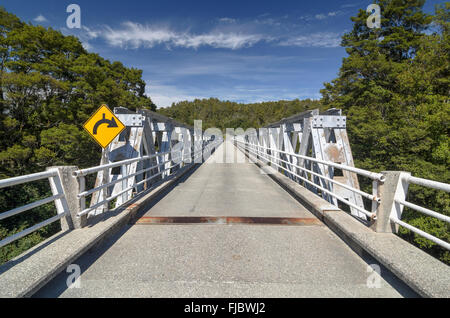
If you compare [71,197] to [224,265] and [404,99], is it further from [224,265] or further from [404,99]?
[404,99]

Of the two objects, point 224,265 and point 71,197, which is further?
point 71,197

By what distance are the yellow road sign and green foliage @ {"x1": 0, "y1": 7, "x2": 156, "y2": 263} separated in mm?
12337

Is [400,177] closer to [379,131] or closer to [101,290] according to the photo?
[101,290]

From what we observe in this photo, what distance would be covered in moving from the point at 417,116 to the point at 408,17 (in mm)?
13098

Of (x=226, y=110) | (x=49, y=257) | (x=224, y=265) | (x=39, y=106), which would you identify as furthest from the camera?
(x=226, y=110)

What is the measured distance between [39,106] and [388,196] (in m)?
23.2

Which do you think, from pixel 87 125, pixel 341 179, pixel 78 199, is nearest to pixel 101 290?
Result: pixel 78 199

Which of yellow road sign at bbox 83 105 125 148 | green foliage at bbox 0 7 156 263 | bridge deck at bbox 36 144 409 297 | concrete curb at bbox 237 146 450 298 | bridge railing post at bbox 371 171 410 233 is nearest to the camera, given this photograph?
concrete curb at bbox 237 146 450 298

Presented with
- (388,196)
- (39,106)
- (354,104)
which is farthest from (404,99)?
(39,106)

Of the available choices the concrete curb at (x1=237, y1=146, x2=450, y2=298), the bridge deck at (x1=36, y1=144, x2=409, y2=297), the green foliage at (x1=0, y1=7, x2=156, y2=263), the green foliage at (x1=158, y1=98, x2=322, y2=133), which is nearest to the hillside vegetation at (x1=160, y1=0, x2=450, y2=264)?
the concrete curb at (x1=237, y1=146, x2=450, y2=298)

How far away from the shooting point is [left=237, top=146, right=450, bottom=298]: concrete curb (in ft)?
7.82

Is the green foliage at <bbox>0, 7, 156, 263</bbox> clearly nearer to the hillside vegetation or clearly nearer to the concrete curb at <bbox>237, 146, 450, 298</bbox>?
the concrete curb at <bbox>237, 146, 450, 298</bbox>

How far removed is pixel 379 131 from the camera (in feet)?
66.7

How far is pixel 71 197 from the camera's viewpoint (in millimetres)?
3746
